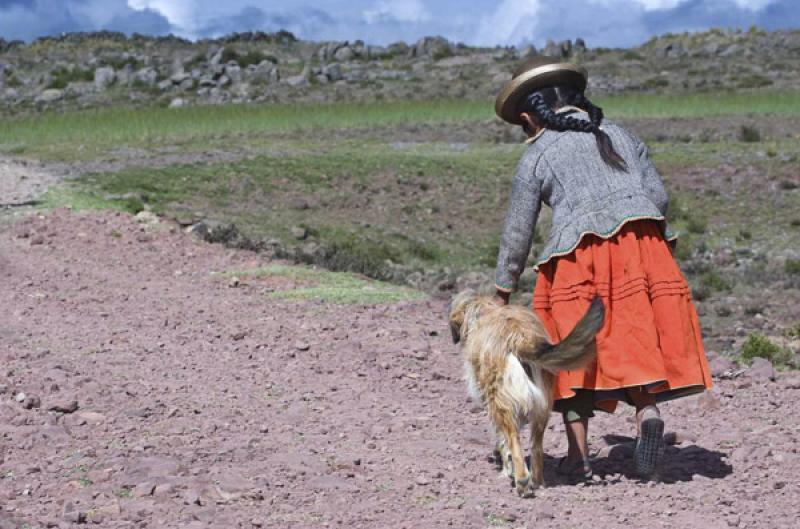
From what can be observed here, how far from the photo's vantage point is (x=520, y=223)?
5988 mm

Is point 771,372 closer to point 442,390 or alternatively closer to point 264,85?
point 442,390

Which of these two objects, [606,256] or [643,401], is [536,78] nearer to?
[606,256]

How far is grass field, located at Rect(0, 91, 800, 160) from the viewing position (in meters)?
26.0

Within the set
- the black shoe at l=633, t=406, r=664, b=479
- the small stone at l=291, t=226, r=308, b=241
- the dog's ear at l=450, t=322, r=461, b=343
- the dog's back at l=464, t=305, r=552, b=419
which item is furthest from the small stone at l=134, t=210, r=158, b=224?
the black shoe at l=633, t=406, r=664, b=479

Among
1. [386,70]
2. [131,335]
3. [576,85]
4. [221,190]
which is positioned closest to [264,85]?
[386,70]

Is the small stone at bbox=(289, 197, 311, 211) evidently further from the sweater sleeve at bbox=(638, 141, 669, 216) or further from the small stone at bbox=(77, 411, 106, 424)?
the sweater sleeve at bbox=(638, 141, 669, 216)

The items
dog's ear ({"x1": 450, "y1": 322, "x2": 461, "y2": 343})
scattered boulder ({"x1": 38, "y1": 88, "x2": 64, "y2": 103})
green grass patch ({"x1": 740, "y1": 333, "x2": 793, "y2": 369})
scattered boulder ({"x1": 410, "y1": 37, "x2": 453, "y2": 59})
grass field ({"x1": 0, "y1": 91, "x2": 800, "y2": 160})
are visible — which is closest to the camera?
dog's ear ({"x1": 450, "y1": 322, "x2": 461, "y2": 343})

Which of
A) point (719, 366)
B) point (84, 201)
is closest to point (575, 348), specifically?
point (719, 366)

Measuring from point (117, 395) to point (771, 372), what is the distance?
452cm

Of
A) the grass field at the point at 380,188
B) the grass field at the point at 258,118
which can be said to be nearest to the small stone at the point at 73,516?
the grass field at the point at 380,188

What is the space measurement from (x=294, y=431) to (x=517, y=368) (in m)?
1.79

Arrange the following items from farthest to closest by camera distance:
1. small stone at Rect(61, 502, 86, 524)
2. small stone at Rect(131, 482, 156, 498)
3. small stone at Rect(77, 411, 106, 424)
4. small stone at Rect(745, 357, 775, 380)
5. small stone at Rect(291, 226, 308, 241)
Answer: small stone at Rect(291, 226, 308, 241) → small stone at Rect(745, 357, 775, 380) → small stone at Rect(77, 411, 106, 424) → small stone at Rect(131, 482, 156, 498) → small stone at Rect(61, 502, 86, 524)

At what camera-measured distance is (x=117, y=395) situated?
7.31 metres

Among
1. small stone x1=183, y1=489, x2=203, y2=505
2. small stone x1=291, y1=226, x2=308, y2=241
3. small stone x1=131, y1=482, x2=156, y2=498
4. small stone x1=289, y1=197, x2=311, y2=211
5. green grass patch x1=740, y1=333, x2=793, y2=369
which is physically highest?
small stone x1=289, y1=197, x2=311, y2=211
